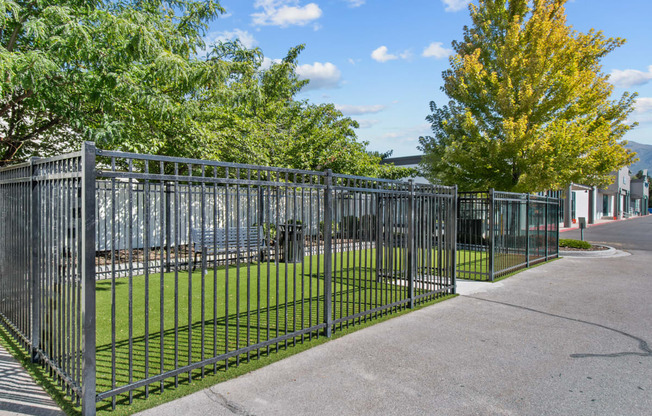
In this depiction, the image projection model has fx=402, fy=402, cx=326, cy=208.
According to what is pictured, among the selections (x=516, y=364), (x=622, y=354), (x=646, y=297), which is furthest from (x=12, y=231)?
(x=646, y=297)

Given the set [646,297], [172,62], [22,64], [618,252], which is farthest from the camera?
[618,252]

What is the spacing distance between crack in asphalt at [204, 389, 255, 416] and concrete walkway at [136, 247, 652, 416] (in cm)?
2

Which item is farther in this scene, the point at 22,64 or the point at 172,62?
the point at 172,62

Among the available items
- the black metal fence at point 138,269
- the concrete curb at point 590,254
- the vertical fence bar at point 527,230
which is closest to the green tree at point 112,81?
the black metal fence at point 138,269

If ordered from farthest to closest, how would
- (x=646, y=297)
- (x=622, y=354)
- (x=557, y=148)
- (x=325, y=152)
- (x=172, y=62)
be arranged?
(x=325, y=152) → (x=557, y=148) → (x=646, y=297) → (x=172, y=62) → (x=622, y=354)

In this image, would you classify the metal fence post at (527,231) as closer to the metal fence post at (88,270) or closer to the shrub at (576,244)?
the shrub at (576,244)

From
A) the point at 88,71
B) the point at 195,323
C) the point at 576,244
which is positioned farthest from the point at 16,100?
the point at 576,244

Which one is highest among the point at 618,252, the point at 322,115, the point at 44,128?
the point at 322,115

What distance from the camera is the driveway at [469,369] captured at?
357 centimetres

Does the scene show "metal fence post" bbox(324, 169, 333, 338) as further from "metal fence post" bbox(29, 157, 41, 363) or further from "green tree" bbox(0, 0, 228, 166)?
"green tree" bbox(0, 0, 228, 166)

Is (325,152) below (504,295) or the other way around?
the other way around

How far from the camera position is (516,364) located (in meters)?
4.57

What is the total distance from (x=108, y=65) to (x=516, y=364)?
7.64m

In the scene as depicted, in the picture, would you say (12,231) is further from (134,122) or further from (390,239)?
(390,239)
